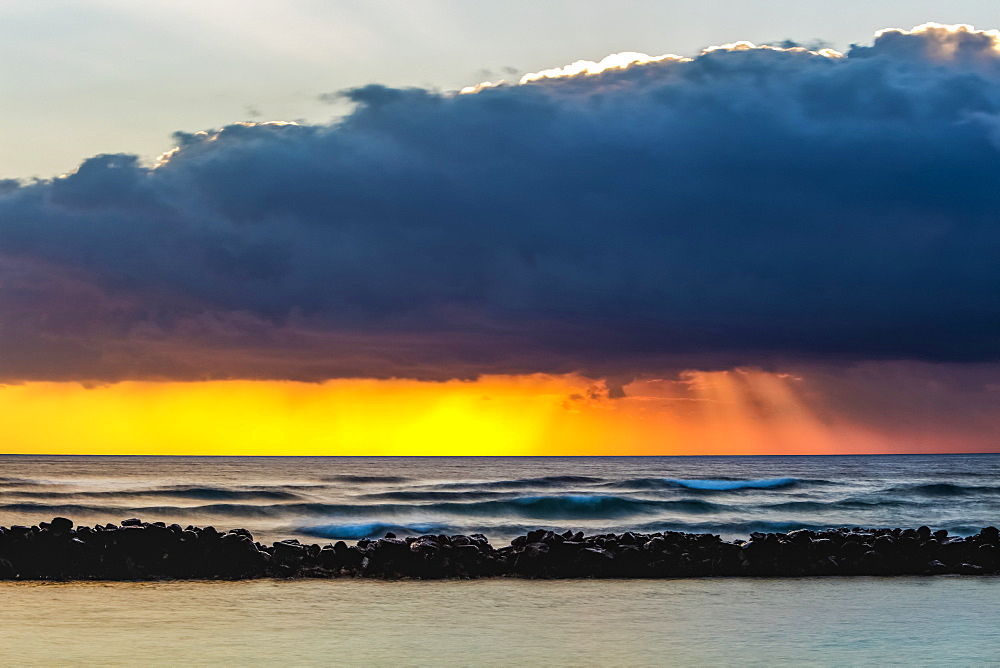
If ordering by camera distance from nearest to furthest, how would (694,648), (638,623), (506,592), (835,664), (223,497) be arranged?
(835,664)
(694,648)
(638,623)
(506,592)
(223,497)

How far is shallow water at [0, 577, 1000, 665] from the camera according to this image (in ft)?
27.6

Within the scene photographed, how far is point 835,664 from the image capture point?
26.7 ft

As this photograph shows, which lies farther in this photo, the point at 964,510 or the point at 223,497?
the point at 223,497

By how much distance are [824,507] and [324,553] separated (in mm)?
26317

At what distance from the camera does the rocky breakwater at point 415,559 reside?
13969mm

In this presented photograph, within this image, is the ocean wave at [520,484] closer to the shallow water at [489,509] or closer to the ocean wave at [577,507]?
the shallow water at [489,509]

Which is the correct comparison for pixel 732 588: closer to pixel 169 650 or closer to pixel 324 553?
pixel 324 553

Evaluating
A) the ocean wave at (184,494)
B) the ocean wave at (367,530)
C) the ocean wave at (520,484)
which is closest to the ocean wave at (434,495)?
the ocean wave at (520,484)

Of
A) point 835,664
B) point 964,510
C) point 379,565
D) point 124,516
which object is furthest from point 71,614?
point 964,510

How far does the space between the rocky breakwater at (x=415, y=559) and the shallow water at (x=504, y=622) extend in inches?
30.8

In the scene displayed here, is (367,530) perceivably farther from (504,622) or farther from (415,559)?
(504,622)

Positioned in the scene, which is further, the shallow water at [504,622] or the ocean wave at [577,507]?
the ocean wave at [577,507]

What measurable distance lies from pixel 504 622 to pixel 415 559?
4416 millimetres

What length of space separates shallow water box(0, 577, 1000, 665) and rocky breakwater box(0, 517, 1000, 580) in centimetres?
78
